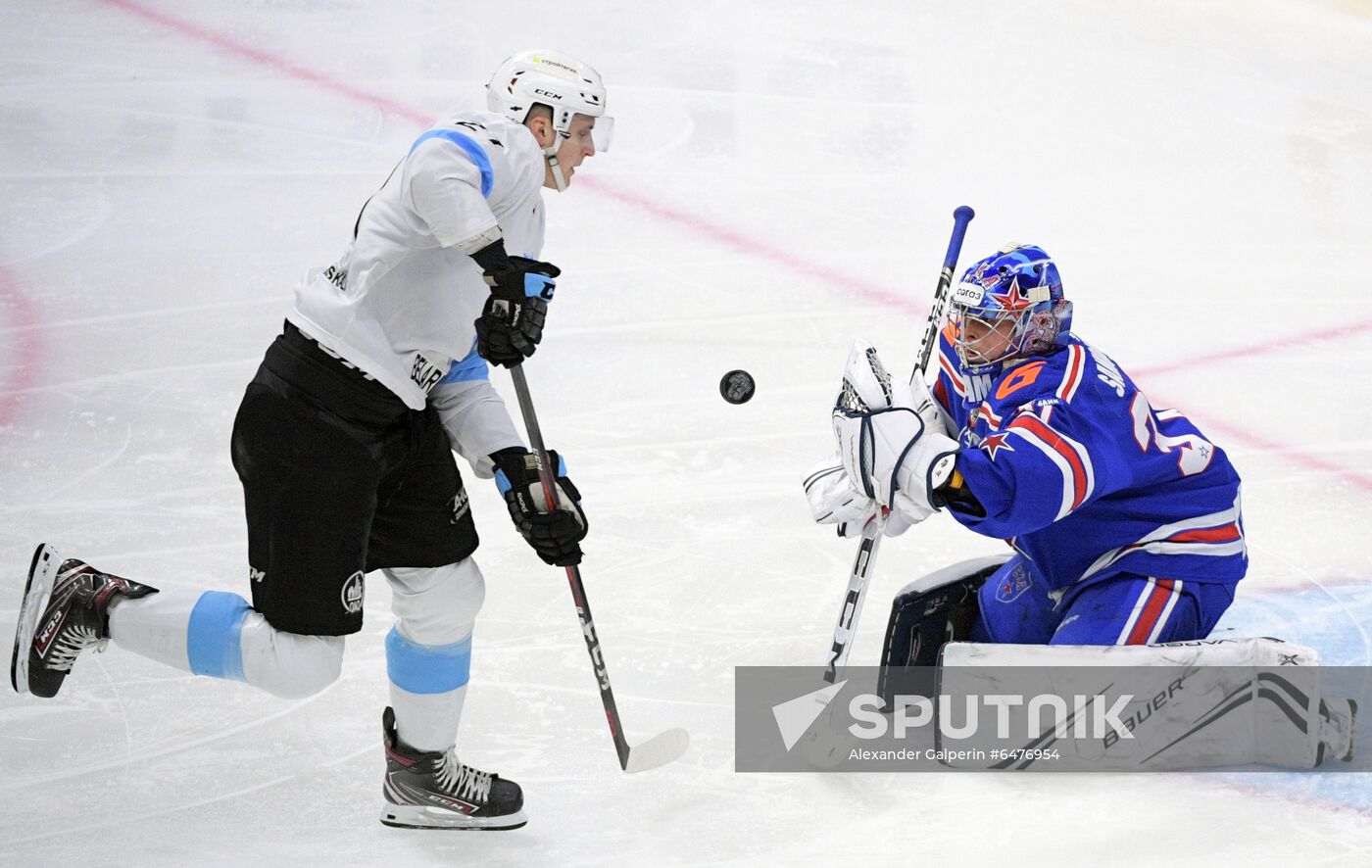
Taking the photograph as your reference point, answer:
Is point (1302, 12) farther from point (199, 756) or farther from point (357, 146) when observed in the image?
point (199, 756)

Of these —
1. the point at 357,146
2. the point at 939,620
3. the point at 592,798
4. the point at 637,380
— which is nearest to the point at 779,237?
the point at 637,380

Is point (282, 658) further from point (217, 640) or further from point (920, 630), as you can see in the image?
point (920, 630)

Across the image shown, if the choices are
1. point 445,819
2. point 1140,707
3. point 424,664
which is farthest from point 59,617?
point 1140,707

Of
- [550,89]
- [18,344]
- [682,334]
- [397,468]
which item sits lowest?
[18,344]

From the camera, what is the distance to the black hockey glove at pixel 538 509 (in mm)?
2611

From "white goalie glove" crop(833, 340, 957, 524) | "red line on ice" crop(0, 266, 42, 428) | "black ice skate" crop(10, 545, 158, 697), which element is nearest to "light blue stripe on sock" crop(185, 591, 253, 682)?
"black ice skate" crop(10, 545, 158, 697)

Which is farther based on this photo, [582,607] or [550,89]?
[582,607]

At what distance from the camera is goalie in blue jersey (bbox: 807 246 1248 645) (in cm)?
264

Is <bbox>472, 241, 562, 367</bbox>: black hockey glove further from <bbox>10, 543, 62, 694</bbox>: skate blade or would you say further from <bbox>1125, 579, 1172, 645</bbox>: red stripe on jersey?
<bbox>1125, 579, 1172, 645</bbox>: red stripe on jersey

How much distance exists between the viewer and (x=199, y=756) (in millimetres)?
2850

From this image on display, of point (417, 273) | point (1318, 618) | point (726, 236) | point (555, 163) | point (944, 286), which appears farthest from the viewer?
point (726, 236)

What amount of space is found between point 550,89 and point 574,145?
4.2 inches

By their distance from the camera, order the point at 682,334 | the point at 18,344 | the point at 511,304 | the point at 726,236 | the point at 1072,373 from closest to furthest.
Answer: the point at 511,304 < the point at 1072,373 < the point at 18,344 < the point at 682,334 < the point at 726,236

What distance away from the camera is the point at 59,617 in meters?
2.57
